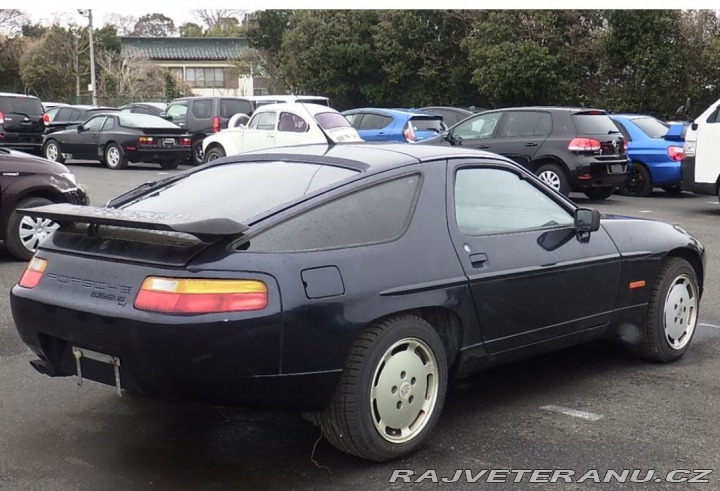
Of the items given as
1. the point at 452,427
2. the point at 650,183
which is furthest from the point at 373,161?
the point at 650,183

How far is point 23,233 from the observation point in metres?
9.01

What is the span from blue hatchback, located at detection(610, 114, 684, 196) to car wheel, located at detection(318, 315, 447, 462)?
12.5 m

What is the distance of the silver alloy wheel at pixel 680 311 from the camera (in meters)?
5.52

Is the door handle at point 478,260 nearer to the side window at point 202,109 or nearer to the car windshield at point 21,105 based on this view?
the side window at point 202,109

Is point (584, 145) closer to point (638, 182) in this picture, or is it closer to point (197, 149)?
point (638, 182)

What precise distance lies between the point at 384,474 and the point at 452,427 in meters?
0.69

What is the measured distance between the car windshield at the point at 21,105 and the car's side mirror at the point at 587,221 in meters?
19.6

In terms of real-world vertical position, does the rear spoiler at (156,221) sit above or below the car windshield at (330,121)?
below

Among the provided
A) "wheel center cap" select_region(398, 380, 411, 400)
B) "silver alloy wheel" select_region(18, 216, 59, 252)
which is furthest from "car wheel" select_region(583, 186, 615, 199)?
"wheel center cap" select_region(398, 380, 411, 400)

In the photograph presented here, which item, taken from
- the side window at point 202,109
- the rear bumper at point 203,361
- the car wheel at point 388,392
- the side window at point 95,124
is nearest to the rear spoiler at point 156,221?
the rear bumper at point 203,361

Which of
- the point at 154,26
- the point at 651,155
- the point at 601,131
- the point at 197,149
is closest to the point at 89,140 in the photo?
the point at 197,149

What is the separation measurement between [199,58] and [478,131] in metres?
58.3

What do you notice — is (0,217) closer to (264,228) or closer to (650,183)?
(264,228)

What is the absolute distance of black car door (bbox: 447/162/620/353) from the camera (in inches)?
175
